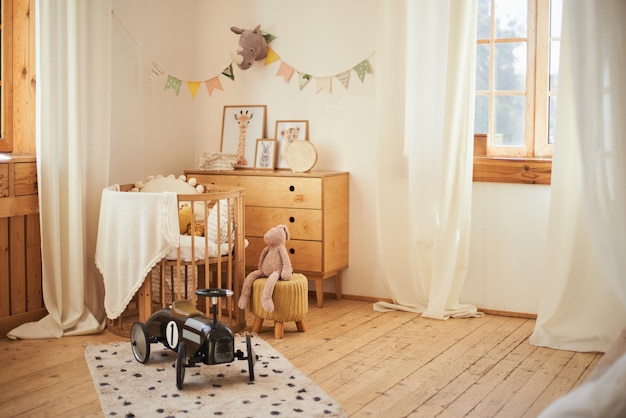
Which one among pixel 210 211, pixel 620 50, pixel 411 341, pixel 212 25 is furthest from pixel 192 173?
pixel 620 50

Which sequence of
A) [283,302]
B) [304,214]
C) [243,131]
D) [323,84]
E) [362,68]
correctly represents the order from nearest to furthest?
[283,302], [304,214], [362,68], [323,84], [243,131]

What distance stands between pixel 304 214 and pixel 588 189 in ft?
5.17

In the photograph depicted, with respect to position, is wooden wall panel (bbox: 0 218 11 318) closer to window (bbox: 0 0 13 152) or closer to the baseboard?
the baseboard

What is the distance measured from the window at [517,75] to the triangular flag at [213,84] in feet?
5.36

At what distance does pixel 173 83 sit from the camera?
489 cm

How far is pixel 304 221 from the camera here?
445 cm

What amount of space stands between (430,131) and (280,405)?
1.96 m

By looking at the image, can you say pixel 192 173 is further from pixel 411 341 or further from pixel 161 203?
pixel 411 341

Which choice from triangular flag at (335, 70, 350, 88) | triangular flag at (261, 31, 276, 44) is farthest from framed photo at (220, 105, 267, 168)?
triangular flag at (335, 70, 350, 88)

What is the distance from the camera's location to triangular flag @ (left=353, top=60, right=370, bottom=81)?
4543 millimetres

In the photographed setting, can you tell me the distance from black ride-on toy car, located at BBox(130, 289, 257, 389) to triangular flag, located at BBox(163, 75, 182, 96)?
6.25 feet

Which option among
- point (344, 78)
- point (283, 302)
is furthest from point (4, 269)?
point (344, 78)

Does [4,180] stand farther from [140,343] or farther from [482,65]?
[482,65]

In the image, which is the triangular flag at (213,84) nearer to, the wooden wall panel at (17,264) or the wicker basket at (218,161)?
the wicker basket at (218,161)
